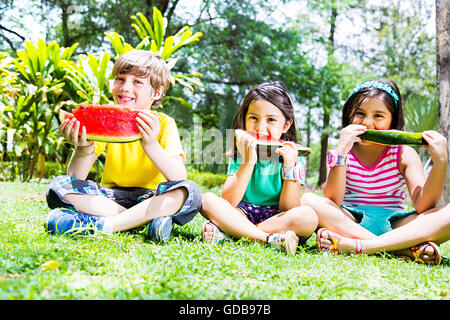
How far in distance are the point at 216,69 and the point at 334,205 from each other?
9678 mm

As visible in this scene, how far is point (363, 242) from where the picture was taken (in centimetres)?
288

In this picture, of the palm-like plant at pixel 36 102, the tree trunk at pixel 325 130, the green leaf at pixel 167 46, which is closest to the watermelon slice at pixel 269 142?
the green leaf at pixel 167 46

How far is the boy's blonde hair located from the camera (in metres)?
3.13

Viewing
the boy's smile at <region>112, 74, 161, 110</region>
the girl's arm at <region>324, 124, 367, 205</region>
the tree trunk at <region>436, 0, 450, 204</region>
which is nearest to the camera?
the girl's arm at <region>324, 124, 367, 205</region>

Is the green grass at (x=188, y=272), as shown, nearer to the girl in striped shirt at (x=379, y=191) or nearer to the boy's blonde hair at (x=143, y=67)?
the girl in striped shirt at (x=379, y=191)

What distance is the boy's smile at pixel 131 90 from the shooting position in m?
3.12

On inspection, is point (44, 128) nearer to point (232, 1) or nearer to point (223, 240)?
point (223, 240)

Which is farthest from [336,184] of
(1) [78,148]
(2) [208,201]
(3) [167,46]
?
(3) [167,46]

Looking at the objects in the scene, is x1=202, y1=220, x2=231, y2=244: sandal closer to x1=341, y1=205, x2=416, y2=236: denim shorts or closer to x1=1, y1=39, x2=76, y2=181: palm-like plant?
x1=341, y1=205, x2=416, y2=236: denim shorts

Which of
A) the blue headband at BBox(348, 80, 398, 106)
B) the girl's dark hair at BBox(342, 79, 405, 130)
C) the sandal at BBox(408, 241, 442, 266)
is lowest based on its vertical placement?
the sandal at BBox(408, 241, 442, 266)

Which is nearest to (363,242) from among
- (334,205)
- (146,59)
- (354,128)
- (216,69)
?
(334,205)

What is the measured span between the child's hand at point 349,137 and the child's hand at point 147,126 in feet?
4.45

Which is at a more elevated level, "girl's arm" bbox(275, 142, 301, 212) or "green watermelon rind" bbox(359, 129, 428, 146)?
"green watermelon rind" bbox(359, 129, 428, 146)

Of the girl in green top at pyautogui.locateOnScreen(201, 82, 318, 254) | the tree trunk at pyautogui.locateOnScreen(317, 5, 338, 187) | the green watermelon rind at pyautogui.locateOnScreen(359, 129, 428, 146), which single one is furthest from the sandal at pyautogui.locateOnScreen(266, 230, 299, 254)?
the tree trunk at pyautogui.locateOnScreen(317, 5, 338, 187)
